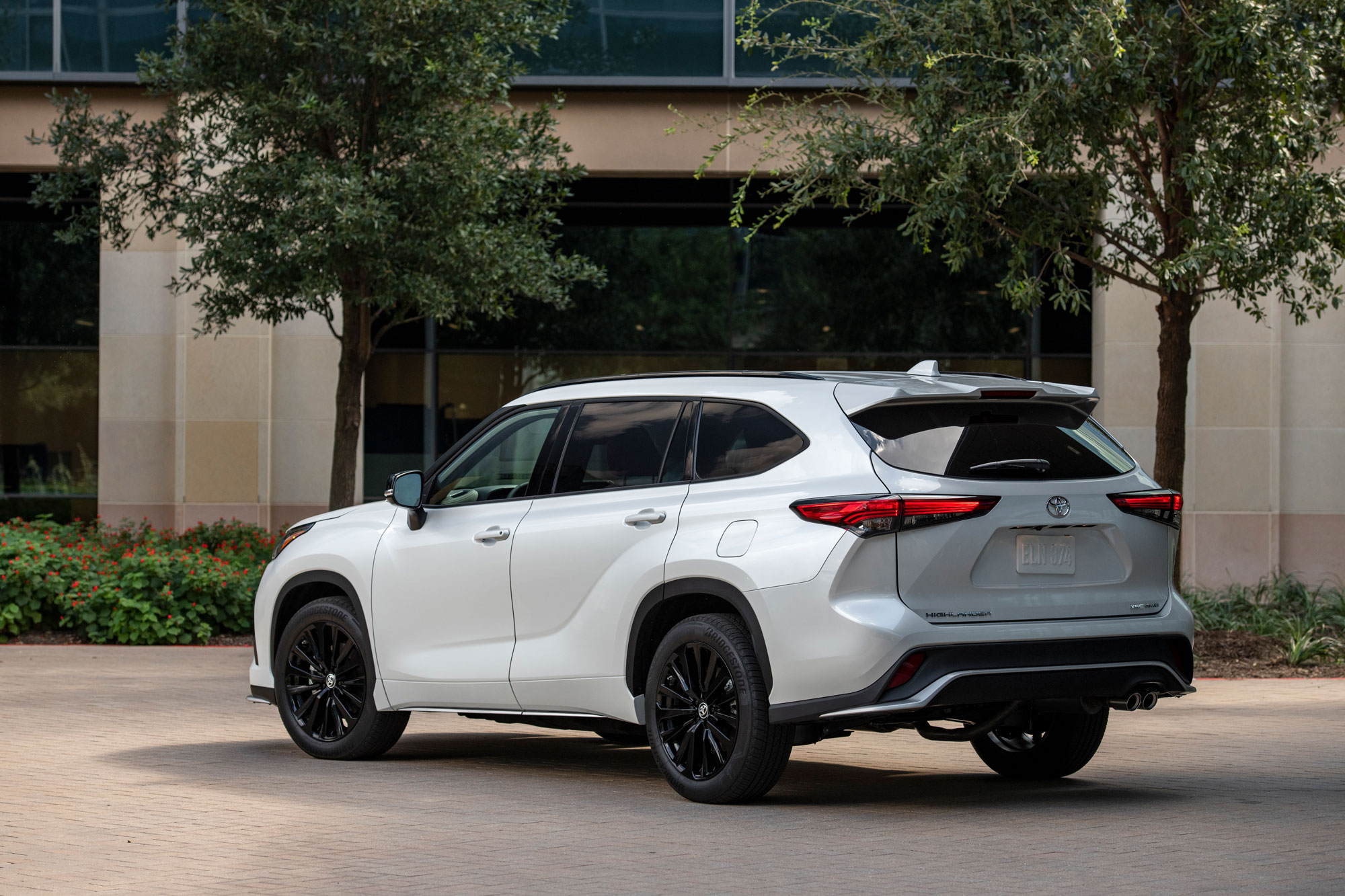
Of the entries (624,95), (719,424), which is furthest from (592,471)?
(624,95)

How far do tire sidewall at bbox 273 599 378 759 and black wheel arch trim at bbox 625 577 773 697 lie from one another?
1.75 metres

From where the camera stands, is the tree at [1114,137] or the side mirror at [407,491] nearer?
the side mirror at [407,491]

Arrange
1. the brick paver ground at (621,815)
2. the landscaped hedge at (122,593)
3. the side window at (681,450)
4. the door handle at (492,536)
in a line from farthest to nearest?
the landscaped hedge at (122,593) → the door handle at (492,536) → the side window at (681,450) → the brick paver ground at (621,815)

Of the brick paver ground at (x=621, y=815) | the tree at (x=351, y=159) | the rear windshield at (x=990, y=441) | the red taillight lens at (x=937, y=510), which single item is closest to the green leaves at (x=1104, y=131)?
the tree at (x=351, y=159)

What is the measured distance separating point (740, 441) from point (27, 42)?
16.2 m

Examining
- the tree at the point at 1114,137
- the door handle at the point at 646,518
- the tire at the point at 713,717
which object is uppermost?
the tree at the point at 1114,137

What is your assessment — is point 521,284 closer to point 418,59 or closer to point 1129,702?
point 418,59

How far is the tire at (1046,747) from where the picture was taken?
326 inches

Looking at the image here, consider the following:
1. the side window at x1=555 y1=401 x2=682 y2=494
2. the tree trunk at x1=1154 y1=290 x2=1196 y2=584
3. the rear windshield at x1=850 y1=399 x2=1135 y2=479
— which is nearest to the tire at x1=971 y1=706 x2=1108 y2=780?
the rear windshield at x1=850 y1=399 x2=1135 y2=479

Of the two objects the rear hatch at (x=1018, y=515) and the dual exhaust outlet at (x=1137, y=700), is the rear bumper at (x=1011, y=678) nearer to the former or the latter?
the dual exhaust outlet at (x=1137, y=700)

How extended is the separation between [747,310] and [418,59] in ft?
24.5

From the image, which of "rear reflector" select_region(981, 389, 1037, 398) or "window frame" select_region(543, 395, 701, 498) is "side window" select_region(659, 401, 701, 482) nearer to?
"window frame" select_region(543, 395, 701, 498)

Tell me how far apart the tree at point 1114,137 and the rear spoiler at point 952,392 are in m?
5.03

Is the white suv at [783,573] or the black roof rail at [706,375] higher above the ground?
the black roof rail at [706,375]
